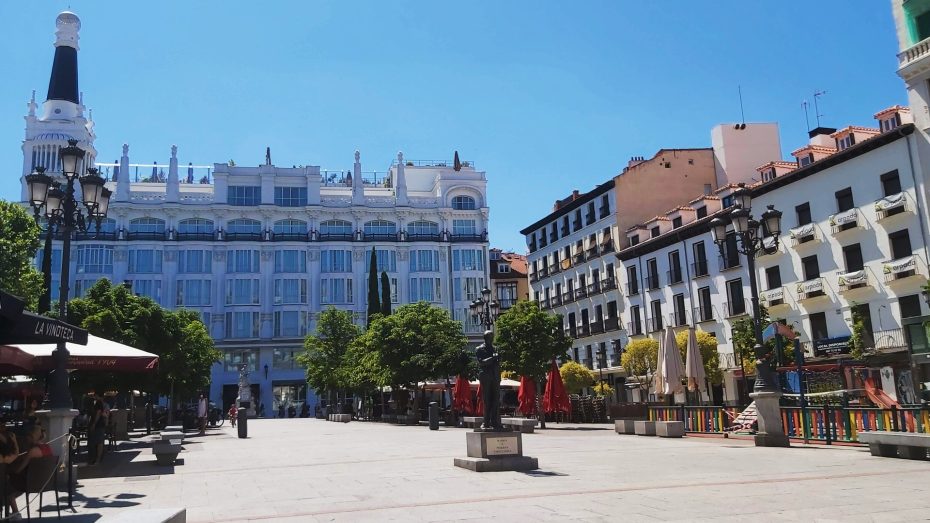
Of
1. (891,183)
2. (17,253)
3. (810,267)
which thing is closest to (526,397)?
(810,267)

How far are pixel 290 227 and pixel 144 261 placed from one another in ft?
45.8

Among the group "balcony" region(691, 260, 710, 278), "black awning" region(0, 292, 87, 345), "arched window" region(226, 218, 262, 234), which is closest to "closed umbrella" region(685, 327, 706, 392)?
"black awning" region(0, 292, 87, 345)

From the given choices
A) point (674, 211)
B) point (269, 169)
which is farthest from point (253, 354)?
point (674, 211)

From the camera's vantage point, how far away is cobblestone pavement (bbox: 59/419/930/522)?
8.36m

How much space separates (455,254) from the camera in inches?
2945

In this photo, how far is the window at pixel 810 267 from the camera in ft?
117

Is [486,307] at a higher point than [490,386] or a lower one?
higher

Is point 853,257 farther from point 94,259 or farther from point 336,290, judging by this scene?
point 94,259

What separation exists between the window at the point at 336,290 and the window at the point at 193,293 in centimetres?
1074

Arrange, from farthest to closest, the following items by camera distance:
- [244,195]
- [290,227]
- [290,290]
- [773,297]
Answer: [290,227] → [244,195] → [290,290] → [773,297]

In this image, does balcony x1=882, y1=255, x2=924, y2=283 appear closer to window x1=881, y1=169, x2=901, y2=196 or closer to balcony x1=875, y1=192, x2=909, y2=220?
balcony x1=875, y1=192, x2=909, y2=220

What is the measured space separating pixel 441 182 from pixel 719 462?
64.4m

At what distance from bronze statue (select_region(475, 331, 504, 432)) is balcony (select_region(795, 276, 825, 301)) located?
2620 centimetres

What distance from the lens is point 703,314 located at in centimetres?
4250
